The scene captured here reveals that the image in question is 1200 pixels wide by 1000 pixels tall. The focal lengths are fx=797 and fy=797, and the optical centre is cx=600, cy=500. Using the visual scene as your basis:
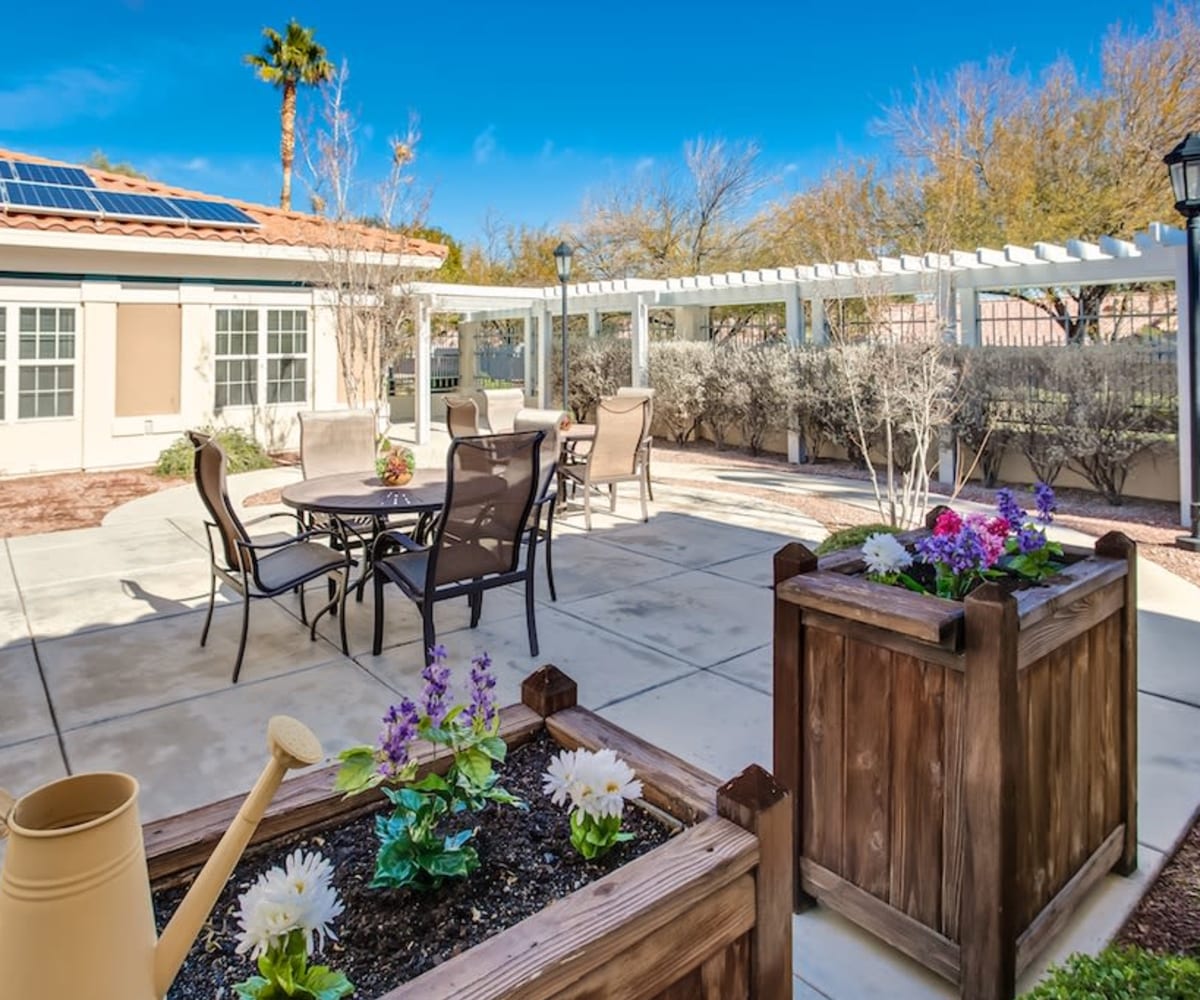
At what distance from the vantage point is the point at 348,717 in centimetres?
331

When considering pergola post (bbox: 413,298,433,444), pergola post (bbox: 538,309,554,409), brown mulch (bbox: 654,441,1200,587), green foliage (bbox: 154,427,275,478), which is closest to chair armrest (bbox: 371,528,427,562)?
brown mulch (bbox: 654,441,1200,587)

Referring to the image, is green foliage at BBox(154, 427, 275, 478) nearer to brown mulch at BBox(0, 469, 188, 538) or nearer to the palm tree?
brown mulch at BBox(0, 469, 188, 538)

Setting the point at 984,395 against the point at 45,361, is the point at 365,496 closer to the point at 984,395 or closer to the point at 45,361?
the point at 984,395

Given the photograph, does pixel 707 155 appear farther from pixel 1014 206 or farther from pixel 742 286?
pixel 742 286

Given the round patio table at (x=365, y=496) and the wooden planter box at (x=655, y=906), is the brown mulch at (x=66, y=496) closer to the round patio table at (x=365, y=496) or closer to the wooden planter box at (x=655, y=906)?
the round patio table at (x=365, y=496)

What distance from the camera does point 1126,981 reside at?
127 cm

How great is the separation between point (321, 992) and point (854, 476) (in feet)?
32.4

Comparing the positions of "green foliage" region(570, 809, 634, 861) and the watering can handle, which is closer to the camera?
the watering can handle

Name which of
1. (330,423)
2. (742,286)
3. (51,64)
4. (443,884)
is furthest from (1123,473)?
(51,64)

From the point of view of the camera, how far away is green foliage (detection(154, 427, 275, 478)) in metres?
9.92

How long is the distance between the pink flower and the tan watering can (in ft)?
5.84

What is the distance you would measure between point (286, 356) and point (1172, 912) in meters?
11.6

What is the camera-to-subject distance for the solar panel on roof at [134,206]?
10.1m

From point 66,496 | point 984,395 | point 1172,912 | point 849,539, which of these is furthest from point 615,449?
point 66,496
